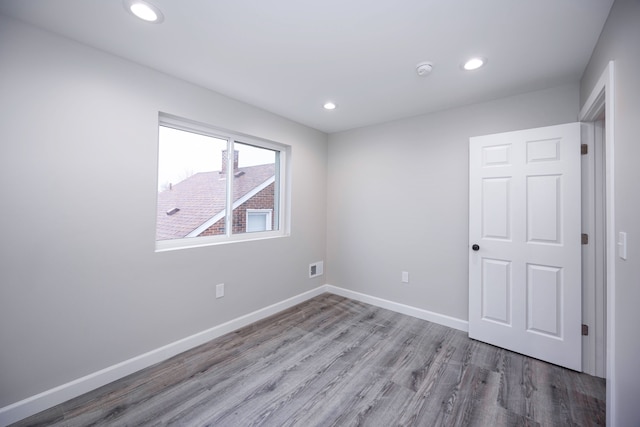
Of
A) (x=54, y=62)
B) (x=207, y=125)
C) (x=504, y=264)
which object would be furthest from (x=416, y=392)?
(x=54, y=62)

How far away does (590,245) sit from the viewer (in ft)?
6.91

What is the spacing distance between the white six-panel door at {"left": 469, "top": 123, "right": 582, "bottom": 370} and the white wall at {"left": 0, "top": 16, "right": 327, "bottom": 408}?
2675mm

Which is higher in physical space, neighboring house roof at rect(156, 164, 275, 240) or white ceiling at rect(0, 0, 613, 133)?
white ceiling at rect(0, 0, 613, 133)

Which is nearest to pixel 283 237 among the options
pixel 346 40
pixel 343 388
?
pixel 343 388

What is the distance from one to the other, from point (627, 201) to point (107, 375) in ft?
11.1

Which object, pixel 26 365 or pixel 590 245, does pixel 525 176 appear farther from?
pixel 26 365

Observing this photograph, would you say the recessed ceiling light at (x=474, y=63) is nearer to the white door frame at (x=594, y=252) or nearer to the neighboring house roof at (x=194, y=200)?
the white door frame at (x=594, y=252)

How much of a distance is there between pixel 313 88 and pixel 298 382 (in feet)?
8.23

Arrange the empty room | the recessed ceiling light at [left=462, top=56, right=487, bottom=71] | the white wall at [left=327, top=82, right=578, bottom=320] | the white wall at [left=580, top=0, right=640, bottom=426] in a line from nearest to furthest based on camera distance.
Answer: the white wall at [left=580, top=0, right=640, bottom=426] → the empty room → the recessed ceiling light at [left=462, top=56, right=487, bottom=71] → the white wall at [left=327, top=82, right=578, bottom=320]

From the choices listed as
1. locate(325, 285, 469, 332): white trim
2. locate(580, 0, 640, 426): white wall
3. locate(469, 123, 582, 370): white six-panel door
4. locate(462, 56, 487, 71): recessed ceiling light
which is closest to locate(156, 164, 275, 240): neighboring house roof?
locate(325, 285, 469, 332): white trim

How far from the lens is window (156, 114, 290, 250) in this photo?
2.39 meters

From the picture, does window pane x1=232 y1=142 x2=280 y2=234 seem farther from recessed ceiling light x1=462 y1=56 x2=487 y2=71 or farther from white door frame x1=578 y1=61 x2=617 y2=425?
white door frame x1=578 y1=61 x2=617 y2=425

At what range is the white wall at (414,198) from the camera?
8.77ft

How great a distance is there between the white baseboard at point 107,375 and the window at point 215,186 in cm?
86
